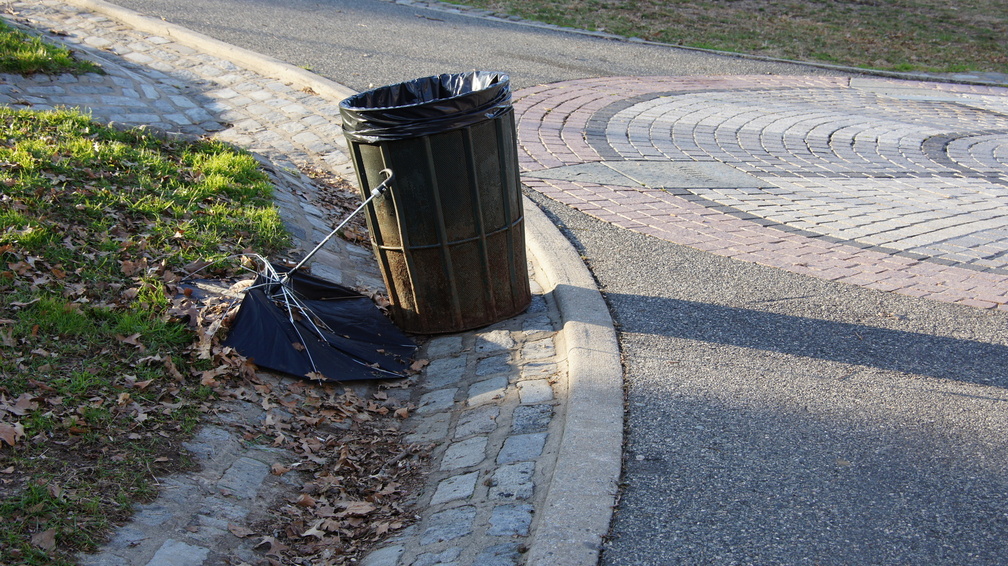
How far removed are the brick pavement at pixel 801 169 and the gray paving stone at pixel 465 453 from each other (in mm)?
2580

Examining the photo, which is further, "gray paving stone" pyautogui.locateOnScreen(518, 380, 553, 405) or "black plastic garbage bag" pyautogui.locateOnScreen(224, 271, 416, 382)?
"black plastic garbage bag" pyautogui.locateOnScreen(224, 271, 416, 382)

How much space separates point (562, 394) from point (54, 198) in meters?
3.44

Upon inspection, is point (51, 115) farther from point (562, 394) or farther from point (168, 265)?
point (562, 394)

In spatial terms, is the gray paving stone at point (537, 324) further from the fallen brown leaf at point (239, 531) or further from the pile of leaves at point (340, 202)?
the fallen brown leaf at point (239, 531)

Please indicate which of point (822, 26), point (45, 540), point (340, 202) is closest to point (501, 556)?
point (45, 540)

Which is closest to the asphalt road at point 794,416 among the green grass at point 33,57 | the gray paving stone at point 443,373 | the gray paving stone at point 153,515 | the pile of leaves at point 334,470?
the gray paving stone at point 443,373

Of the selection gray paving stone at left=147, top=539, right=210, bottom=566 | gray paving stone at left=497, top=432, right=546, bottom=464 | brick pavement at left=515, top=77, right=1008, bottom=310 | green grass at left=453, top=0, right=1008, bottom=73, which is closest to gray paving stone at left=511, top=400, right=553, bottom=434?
gray paving stone at left=497, top=432, right=546, bottom=464

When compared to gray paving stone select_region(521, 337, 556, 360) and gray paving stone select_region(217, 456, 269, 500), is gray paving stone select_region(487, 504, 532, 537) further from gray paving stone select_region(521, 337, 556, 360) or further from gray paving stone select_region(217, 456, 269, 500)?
gray paving stone select_region(521, 337, 556, 360)

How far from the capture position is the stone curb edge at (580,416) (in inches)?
113

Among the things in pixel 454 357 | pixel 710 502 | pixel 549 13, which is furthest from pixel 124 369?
pixel 549 13

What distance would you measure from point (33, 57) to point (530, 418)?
21.9ft

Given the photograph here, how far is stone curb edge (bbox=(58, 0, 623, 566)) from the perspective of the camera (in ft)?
9.39

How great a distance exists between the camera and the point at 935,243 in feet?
18.6

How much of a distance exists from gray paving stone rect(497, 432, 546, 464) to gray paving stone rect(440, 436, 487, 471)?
0.34 ft
